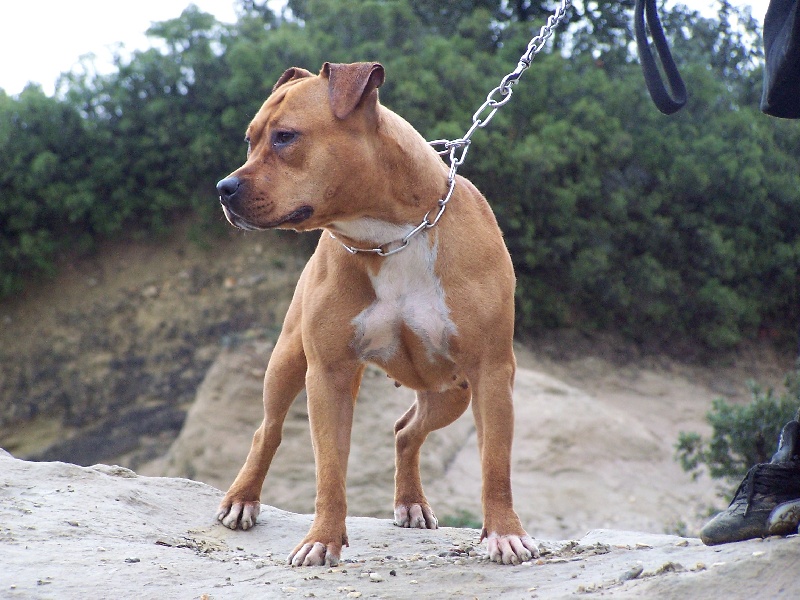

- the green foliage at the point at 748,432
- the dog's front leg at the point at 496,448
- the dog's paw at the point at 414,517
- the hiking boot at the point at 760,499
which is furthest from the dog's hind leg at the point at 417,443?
the green foliage at the point at 748,432

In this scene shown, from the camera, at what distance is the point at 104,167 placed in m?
10.4

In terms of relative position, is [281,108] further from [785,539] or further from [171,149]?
[171,149]

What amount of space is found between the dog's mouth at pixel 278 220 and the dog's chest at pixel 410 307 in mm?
399

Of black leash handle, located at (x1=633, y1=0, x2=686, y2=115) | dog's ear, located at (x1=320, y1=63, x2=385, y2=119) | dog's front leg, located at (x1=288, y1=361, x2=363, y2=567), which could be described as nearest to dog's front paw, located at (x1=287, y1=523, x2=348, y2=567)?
dog's front leg, located at (x1=288, y1=361, x2=363, y2=567)

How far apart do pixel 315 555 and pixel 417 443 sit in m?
1.24

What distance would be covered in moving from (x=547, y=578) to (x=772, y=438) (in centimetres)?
491

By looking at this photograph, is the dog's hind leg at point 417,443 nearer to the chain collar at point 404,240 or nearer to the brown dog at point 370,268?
the brown dog at point 370,268

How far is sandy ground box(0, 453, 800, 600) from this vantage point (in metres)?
2.80

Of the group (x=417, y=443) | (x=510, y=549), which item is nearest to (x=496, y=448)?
(x=510, y=549)

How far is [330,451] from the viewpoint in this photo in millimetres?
3674

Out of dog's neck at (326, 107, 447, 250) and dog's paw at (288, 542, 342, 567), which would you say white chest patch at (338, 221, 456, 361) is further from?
dog's paw at (288, 542, 342, 567)

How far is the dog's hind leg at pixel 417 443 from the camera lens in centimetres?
455

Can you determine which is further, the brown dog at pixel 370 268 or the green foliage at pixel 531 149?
the green foliage at pixel 531 149

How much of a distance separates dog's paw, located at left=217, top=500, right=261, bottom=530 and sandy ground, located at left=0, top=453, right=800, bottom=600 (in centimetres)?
5
